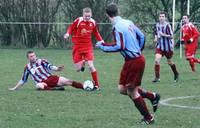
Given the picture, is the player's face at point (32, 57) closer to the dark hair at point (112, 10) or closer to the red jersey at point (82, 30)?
the red jersey at point (82, 30)

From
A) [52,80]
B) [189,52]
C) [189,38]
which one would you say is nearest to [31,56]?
[52,80]

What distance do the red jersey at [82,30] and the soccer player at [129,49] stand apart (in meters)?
5.77

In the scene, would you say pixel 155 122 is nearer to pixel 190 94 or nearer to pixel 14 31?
pixel 190 94

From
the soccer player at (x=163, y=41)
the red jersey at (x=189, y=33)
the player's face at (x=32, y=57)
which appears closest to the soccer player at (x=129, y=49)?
the player's face at (x=32, y=57)

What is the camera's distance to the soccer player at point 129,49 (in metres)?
9.60

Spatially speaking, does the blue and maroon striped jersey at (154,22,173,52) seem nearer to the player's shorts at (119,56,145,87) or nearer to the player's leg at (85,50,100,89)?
the player's leg at (85,50,100,89)

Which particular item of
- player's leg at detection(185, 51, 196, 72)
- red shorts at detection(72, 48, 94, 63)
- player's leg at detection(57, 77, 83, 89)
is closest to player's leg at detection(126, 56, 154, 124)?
player's leg at detection(57, 77, 83, 89)

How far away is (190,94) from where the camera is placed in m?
14.2

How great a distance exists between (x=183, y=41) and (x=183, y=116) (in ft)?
37.2

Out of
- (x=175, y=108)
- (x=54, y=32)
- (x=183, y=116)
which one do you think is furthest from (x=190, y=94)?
(x=54, y=32)

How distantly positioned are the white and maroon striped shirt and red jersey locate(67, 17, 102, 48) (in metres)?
1.34

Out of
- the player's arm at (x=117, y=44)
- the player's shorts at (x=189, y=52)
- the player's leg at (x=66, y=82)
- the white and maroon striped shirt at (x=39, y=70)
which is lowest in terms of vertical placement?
the player's shorts at (x=189, y=52)

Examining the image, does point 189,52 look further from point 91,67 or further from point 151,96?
point 151,96

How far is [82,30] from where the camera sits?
1577 cm
